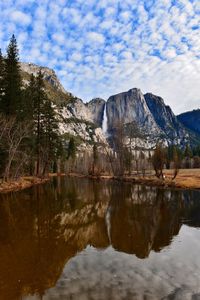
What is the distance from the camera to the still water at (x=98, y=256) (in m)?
8.38

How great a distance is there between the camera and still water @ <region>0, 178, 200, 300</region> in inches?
330

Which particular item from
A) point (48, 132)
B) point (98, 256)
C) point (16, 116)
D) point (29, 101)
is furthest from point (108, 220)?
point (48, 132)

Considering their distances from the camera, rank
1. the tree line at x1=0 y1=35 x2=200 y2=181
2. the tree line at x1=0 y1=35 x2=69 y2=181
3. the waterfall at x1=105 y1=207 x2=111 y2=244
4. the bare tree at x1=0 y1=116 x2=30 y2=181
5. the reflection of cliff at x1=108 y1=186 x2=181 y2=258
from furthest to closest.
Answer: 1. the tree line at x1=0 y1=35 x2=200 y2=181
2. the tree line at x1=0 y1=35 x2=69 y2=181
3. the bare tree at x1=0 y1=116 x2=30 y2=181
4. the waterfall at x1=105 y1=207 x2=111 y2=244
5. the reflection of cliff at x1=108 y1=186 x2=181 y2=258

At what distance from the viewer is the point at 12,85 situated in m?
44.8

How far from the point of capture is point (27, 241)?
1355 cm

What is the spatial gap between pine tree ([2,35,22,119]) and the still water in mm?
25798

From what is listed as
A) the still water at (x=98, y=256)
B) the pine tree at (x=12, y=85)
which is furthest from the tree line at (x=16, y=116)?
the still water at (x=98, y=256)

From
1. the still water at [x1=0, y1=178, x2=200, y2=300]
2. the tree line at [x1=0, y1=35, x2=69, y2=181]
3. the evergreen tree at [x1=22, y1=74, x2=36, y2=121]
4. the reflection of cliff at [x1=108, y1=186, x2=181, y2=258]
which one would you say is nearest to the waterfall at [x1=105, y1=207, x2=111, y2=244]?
the still water at [x1=0, y1=178, x2=200, y2=300]

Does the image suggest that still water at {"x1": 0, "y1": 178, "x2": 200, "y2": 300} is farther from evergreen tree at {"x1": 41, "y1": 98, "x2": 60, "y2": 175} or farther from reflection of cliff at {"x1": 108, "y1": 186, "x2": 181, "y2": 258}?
evergreen tree at {"x1": 41, "y1": 98, "x2": 60, "y2": 175}

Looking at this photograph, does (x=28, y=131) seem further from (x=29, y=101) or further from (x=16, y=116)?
(x=29, y=101)

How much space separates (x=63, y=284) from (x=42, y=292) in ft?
2.59

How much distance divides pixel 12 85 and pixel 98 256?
3828cm

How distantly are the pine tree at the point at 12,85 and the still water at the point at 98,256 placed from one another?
2580 cm

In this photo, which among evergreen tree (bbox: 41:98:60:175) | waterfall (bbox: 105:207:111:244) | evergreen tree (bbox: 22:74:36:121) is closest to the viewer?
waterfall (bbox: 105:207:111:244)
